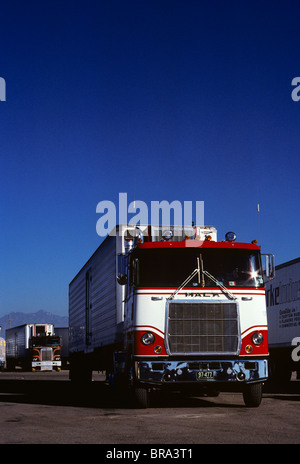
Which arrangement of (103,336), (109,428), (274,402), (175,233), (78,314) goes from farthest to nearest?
1. (78,314)
2. (103,336)
3. (175,233)
4. (274,402)
5. (109,428)

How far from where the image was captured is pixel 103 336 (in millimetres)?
19062

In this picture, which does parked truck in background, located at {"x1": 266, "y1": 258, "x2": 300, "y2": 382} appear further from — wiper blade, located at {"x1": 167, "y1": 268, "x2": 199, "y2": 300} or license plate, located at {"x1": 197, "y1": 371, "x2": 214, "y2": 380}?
license plate, located at {"x1": 197, "y1": 371, "x2": 214, "y2": 380}

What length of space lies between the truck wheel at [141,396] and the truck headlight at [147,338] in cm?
96

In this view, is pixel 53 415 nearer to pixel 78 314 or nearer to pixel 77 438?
pixel 77 438

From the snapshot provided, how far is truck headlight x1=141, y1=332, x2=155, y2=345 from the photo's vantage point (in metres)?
13.4

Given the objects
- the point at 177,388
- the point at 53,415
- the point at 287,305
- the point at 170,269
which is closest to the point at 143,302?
the point at 170,269

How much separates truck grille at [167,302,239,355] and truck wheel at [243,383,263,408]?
91 cm

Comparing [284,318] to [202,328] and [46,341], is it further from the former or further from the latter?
→ [46,341]

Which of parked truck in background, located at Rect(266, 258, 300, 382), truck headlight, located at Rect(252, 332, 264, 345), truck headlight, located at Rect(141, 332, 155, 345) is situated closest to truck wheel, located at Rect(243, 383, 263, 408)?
truck headlight, located at Rect(252, 332, 264, 345)

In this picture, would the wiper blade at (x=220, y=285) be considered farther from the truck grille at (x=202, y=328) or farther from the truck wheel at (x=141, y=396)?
the truck wheel at (x=141, y=396)

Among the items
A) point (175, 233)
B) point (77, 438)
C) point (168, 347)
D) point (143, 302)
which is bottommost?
point (77, 438)

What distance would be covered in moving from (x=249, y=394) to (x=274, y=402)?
1.82 m

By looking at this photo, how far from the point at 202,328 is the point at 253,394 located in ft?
5.49

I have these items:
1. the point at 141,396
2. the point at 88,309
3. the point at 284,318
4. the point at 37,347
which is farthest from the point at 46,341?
the point at 141,396
